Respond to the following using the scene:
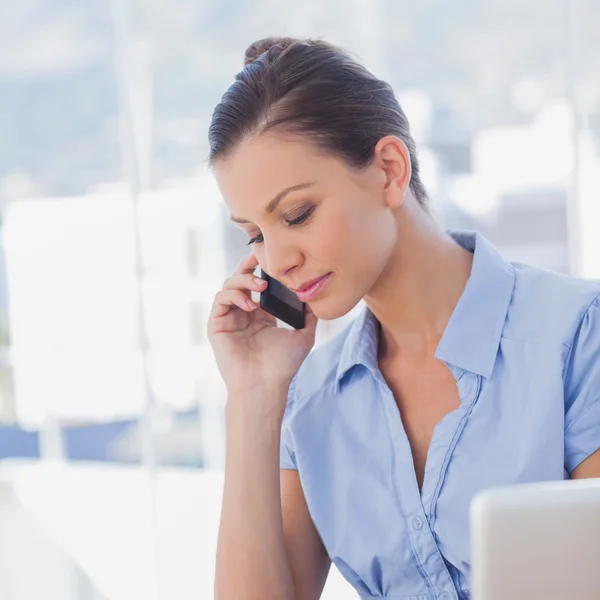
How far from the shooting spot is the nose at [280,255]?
1.31 meters

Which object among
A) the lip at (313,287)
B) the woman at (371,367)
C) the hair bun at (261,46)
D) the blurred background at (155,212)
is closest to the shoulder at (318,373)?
the woman at (371,367)

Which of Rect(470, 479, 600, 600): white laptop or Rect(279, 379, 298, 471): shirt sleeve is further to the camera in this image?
Rect(279, 379, 298, 471): shirt sleeve

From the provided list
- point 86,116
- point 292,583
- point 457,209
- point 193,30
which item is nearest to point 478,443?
point 292,583

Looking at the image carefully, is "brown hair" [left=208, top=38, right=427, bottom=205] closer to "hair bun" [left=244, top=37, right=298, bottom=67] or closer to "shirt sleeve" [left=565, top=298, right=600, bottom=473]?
"hair bun" [left=244, top=37, right=298, bottom=67]

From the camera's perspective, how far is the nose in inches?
51.4

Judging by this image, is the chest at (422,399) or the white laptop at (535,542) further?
the chest at (422,399)

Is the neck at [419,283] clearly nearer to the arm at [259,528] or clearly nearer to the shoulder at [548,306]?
the shoulder at [548,306]

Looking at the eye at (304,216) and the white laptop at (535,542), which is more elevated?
the eye at (304,216)

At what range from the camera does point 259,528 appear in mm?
1416

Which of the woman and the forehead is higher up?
the forehead

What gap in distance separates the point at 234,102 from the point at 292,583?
2.43ft

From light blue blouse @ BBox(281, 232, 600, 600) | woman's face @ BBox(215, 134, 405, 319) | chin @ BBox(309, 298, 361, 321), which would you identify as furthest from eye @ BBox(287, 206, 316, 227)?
light blue blouse @ BBox(281, 232, 600, 600)

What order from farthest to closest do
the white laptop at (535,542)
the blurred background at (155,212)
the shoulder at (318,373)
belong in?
the blurred background at (155,212)
the shoulder at (318,373)
the white laptop at (535,542)

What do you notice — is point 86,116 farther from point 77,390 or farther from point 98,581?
point 98,581
